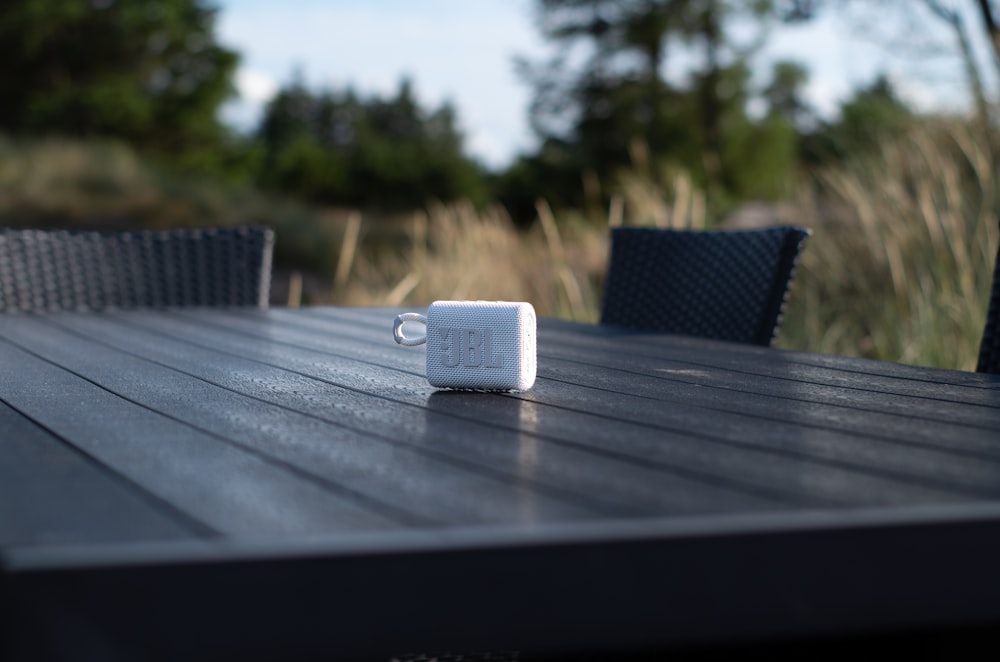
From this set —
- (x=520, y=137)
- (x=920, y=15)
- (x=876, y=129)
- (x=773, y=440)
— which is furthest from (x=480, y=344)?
(x=520, y=137)

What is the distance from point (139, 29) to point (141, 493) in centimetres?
2008

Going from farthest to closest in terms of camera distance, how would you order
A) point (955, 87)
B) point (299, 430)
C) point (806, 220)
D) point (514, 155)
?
point (514, 155) → point (955, 87) → point (806, 220) → point (299, 430)

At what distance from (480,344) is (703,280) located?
3.56 feet

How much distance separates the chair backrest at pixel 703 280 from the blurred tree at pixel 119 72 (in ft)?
57.6

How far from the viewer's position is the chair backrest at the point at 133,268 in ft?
7.35

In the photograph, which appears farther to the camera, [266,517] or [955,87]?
[955,87]

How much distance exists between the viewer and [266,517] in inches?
21.1

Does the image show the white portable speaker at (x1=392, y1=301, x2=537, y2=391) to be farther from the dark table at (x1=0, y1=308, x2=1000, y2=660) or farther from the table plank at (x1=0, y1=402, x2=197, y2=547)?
the table plank at (x1=0, y1=402, x2=197, y2=547)

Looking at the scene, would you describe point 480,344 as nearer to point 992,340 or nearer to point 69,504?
point 69,504

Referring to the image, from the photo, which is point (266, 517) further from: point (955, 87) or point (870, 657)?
point (955, 87)

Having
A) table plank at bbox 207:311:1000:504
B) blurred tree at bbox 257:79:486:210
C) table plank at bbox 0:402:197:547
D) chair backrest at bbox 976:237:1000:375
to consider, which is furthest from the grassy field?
blurred tree at bbox 257:79:486:210

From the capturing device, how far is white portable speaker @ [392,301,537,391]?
3.22ft

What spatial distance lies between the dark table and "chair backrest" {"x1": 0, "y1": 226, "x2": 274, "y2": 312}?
144 centimetres

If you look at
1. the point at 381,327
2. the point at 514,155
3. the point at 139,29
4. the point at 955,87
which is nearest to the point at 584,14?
the point at 514,155
